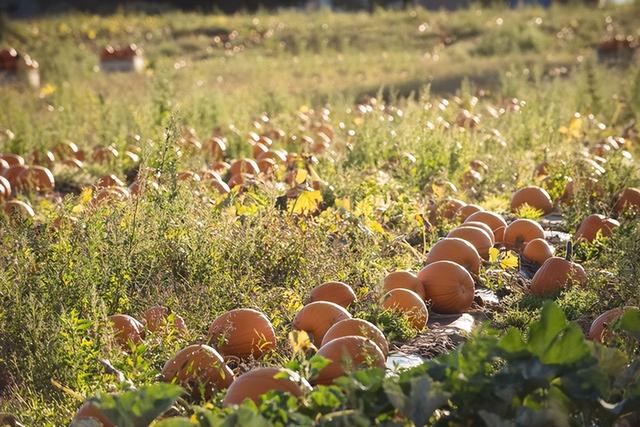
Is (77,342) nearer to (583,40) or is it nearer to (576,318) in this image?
(576,318)

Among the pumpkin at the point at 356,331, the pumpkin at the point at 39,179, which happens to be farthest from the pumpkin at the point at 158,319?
the pumpkin at the point at 39,179

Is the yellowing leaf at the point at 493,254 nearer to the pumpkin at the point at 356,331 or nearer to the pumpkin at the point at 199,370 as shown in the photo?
the pumpkin at the point at 356,331

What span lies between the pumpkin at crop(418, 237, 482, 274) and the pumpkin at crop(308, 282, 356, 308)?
66 centimetres

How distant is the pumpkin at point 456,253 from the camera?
5.00 metres

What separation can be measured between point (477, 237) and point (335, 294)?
118 cm

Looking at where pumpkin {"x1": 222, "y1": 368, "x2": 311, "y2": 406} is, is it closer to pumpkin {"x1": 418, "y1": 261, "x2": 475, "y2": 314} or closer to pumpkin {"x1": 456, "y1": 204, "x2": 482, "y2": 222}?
pumpkin {"x1": 418, "y1": 261, "x2": 475, "y2": 314}

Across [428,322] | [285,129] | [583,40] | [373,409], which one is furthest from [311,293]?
[583,40]

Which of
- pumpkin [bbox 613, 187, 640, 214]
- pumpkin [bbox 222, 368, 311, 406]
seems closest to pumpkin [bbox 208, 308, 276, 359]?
pumpkin [bbox 222, 368, 311, 406]

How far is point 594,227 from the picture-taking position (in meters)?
5.66

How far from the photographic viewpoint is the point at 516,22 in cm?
2316

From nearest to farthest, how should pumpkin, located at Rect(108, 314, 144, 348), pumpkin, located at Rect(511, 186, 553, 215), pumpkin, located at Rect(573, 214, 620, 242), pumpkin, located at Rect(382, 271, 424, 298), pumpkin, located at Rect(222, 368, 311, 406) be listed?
pumpkin, located at Rect(222, 368, 311, 406) → pumpkin, located at Rect(108, 314, 144, 348) → pumpkin, located at Rect(382, 271, 424, 298) → pumpkin, located at Rect(573, 214, 620, 242) → pumpkin, located at Rect(511, 186, 553, 215)

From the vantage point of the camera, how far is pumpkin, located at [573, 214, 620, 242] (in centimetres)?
562

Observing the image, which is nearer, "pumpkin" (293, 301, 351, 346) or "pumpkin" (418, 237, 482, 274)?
"pumpkin" (293, 301, 351, 346)

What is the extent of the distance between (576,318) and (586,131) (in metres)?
4.70
